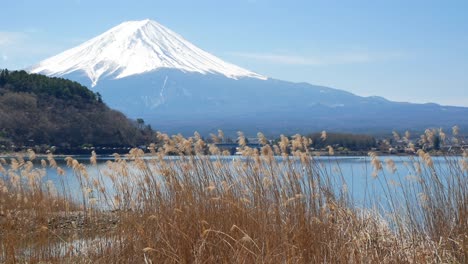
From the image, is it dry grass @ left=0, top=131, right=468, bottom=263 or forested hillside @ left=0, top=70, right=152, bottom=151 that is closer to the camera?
dry grass @ left=0, top=131, right=468, bottom=263

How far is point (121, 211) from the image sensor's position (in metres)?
5.91

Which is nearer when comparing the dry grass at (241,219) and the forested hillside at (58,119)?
the dry grass at (241,219)

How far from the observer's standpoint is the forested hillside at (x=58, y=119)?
145 ft

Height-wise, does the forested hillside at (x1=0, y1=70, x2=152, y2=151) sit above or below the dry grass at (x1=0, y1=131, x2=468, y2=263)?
above

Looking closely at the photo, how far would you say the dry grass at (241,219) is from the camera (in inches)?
201

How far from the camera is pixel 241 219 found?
5281 mm

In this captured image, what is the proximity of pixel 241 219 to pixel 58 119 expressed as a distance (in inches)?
1702

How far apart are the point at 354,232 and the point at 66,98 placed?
155ft

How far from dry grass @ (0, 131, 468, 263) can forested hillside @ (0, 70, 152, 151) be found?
34662 mm

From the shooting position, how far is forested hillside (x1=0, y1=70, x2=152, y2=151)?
1746 inches

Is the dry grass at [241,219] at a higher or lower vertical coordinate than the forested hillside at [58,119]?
lower

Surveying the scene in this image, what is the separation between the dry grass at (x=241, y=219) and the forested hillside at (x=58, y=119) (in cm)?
3466

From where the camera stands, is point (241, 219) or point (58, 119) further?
point (58, 119)

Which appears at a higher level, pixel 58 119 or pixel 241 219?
pixel 58 119
